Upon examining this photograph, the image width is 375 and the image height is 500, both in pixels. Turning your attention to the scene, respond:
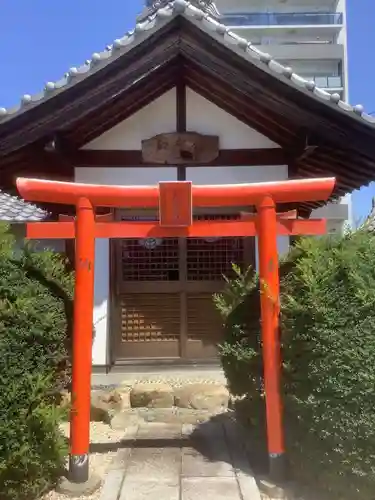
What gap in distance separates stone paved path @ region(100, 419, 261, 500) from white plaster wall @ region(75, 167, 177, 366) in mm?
1450

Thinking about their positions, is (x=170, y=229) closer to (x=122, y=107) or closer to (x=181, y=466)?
(x=181, y=466)

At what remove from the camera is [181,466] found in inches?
182

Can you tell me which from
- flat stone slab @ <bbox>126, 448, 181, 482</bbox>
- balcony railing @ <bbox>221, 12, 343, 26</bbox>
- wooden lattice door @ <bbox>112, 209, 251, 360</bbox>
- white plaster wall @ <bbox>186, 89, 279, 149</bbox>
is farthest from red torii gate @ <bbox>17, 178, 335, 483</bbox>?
balcony railing @ <bbox>221, 12, 343, 26</bbox>

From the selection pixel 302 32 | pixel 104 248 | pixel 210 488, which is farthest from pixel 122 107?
pixel 302 32

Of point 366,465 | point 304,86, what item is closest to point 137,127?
point 304,86

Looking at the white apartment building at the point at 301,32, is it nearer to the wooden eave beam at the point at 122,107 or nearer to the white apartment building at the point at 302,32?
the white apartment building at the point at 302,32

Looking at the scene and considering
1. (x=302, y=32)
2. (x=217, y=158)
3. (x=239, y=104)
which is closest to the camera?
(x=239, y=104)

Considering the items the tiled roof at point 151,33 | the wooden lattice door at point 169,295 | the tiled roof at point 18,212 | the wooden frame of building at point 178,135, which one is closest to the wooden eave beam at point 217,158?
the wooden frame of building at point 178,135

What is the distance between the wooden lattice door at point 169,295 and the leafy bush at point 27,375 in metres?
3.06

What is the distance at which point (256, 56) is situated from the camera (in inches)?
217

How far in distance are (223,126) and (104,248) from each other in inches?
92.6

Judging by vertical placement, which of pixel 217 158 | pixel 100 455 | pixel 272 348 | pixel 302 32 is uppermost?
pixel 302 32

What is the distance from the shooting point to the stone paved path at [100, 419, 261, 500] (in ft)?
13.4

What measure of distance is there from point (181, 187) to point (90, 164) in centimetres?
270
